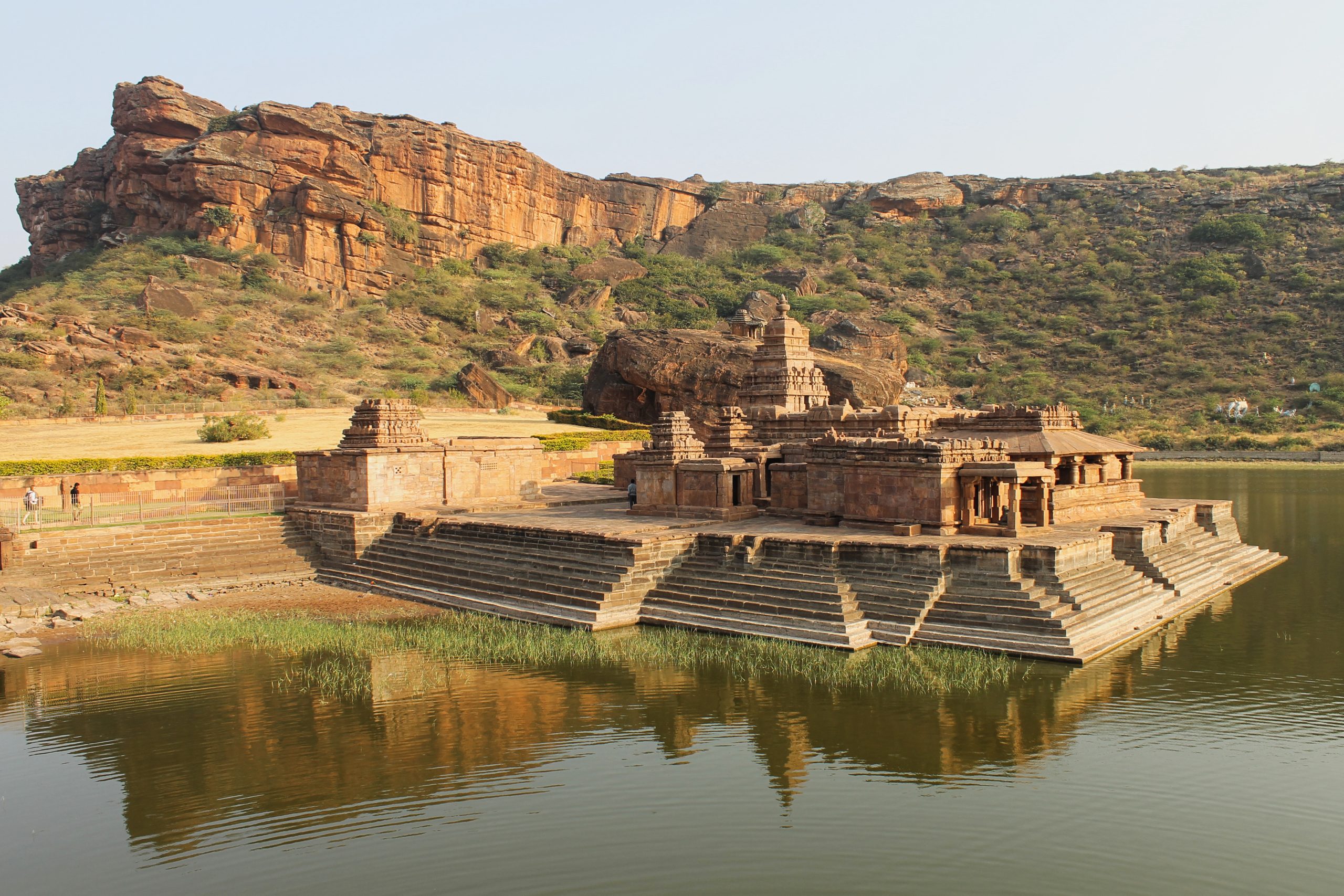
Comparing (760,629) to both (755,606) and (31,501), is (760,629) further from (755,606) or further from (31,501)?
(31,501)

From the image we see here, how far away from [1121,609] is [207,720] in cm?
1113

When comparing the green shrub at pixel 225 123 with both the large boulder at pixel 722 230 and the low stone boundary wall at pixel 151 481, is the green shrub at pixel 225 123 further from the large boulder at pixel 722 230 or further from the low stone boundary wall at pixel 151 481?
the low stone boundary wall at pixel 151 481

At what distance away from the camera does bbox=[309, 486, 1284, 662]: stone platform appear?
1248 cm

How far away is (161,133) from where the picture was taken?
56656 millimetres

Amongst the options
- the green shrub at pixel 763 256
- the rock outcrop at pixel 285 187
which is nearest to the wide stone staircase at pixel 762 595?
the rock outcrop at pixel 285 187

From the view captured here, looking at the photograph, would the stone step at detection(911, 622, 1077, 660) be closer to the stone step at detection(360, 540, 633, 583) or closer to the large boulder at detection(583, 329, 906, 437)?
the stone step at detection(360, 540, 633, 583)

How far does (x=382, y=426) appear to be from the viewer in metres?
20.0

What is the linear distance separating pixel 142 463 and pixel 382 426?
6019 mm

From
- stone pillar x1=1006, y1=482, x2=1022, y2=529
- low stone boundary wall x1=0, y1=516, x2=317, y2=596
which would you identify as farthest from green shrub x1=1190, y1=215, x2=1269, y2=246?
low stone boundary wall x1=0, y1=516, x2=317, y2=596

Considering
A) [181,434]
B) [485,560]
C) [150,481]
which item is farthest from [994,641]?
[181,434]

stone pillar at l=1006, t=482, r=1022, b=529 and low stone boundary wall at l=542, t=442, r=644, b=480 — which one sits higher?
low stone boundary wall at l=542, t=442, r=644, b=480

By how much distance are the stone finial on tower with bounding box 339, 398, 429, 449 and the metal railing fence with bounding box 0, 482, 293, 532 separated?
6.77 ft

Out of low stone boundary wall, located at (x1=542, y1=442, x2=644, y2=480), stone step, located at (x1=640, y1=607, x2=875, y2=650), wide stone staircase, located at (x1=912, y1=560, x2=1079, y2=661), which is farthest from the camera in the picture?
low stone boundary wall, located at (x1=542, y1=442, x2=644, y2=480)

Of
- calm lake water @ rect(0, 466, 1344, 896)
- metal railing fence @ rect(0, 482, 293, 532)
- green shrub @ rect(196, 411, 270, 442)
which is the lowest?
calm lake water @ rect(0, 466, 1344, 896)
